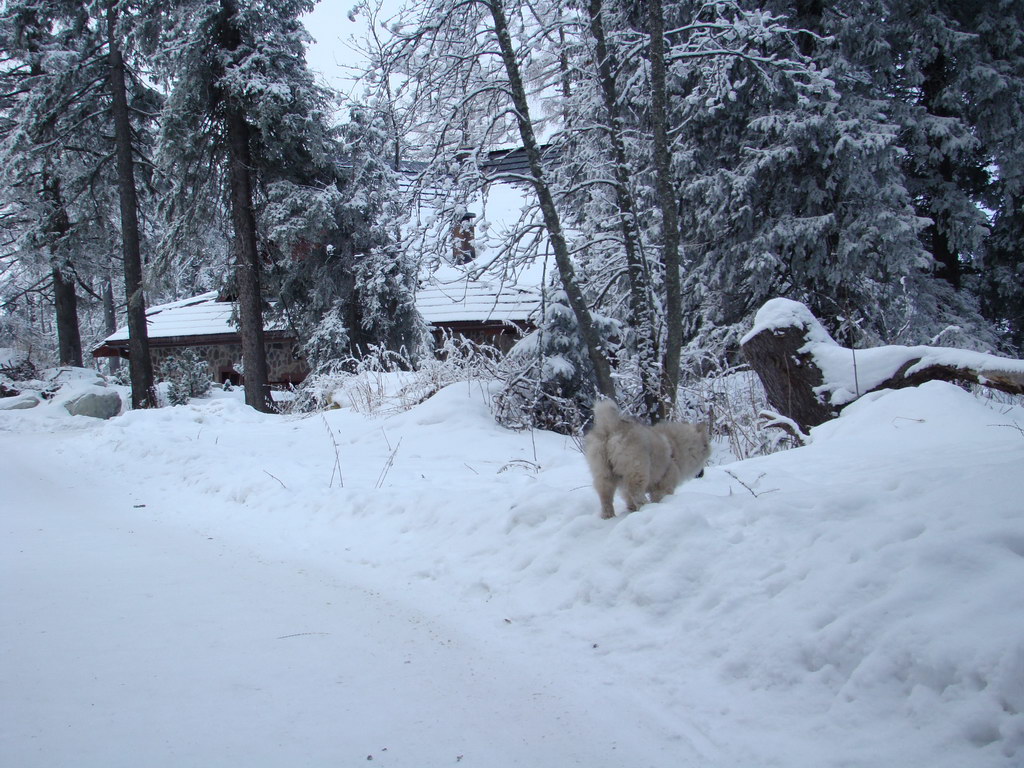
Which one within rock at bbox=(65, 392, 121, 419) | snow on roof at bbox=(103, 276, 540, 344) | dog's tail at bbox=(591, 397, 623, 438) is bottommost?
rock at bbox=(65, 392, 121, 419)

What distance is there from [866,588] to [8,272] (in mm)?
32101

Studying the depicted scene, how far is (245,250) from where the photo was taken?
51.2 feet

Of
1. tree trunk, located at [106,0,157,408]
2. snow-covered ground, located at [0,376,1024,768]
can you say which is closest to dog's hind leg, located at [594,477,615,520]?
snow-covered ground, located at [0,376,1024,768]

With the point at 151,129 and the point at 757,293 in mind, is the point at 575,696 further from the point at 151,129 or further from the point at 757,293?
the point at 151,129

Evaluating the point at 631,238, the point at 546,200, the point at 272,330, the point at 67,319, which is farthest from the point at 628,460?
the point at 67,319

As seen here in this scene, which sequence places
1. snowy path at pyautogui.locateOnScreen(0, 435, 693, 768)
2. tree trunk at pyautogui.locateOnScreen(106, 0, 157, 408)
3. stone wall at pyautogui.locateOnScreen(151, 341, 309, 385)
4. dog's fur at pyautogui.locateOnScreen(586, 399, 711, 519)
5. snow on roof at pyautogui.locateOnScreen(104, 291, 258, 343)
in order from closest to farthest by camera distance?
1. snowy path at pyautogui.locateOnScreen(0, 435, 693, 768)
2. dog's fur at pyautogui.locateOnScreen(586, 399, 711, 519)
3. tree trunk at pyautogui.locateOnScreen(106, 0, 157, 408)
4. snow on roof at pyautogui.locateOnScreen(104, 291, 258, 343)
5. stone wall at pyautogui.locateOnScreen(151, 341, 309, 385)

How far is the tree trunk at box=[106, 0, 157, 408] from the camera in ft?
56.5

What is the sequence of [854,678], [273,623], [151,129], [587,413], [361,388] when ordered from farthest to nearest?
[151,129] < [361,388] < [587,413] < [273,623] < [854,678]

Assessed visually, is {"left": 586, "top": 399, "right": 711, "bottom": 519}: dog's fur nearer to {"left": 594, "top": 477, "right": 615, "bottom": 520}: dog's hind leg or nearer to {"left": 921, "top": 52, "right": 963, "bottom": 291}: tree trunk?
{"left": 594, "top": 477, "right": 615, "bottom": 520}: dog's hind leg

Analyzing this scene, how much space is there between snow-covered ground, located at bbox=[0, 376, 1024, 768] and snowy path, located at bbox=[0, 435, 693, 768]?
12mm

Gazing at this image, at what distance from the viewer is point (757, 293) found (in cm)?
1318

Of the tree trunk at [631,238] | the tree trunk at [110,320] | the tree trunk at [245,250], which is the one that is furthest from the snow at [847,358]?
the tree trunk at [110,320]

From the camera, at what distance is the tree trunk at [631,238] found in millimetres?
8203

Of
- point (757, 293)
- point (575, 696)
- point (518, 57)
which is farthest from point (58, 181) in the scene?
point (575, 696)
